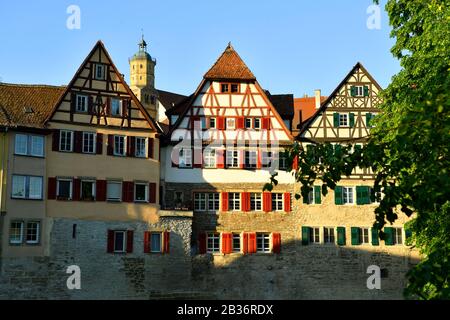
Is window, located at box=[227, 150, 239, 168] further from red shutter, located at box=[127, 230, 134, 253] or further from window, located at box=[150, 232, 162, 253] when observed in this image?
red shutter, located at box=[127, 230, 134, 253]

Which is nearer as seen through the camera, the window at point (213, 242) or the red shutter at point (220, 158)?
the window at point (213, 242)

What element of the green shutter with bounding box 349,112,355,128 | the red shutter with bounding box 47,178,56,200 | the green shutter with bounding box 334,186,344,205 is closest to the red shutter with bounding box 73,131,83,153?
the red shutter with bounding box 47,178,56,200

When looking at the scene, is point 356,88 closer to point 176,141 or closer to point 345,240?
point 345,240

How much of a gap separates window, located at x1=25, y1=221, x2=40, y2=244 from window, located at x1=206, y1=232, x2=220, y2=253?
9.64m

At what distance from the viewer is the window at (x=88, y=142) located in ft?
104

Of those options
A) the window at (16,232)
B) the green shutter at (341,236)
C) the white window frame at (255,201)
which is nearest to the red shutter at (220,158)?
the white window frame at (255,201)

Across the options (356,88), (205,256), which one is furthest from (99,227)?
(356,88)

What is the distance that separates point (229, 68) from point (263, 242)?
1069 centimetres

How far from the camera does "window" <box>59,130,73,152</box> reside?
31203mm

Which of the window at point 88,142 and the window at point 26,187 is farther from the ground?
the window at point 88,142

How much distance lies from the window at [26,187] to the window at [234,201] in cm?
1081

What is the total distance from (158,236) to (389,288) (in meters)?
13.9

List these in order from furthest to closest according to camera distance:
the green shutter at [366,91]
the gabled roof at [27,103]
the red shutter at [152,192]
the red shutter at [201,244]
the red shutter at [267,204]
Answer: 1. the green shutter at [366,91]
2. the red shutter at [267,204]
3. the red shutter at [201,244]
4. the red shutter at [152,192]
5. the gabled roof at [27,103]

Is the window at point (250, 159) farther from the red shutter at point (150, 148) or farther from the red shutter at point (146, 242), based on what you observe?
the red shutter at point (146, 242)
